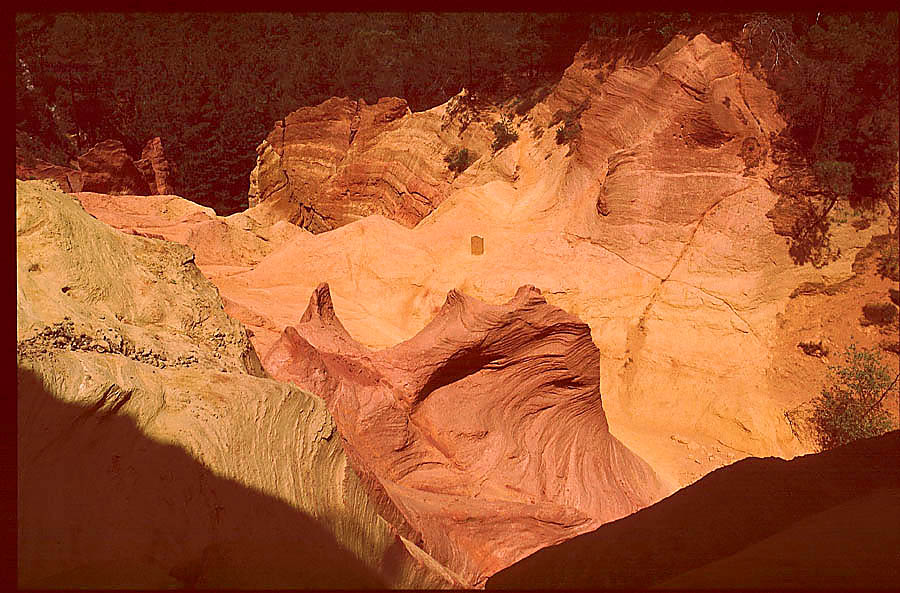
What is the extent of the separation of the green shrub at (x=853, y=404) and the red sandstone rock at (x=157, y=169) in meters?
18.8

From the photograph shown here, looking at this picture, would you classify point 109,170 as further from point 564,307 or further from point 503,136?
point 564,307

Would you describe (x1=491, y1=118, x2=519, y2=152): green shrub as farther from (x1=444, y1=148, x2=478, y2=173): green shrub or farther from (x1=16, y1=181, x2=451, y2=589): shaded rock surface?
(x1=16, y1=181, x2=451, y2=589): shaded rock surface

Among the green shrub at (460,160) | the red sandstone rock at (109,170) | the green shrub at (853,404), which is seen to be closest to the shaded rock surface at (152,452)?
the green shrub at (853,404)

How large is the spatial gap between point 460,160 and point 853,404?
33.3 ft

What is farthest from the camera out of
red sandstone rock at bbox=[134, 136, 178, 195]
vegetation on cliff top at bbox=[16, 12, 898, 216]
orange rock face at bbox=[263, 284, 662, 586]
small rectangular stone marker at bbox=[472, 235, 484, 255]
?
red sandstone rock at bbox=[134, 136, 178, 195]

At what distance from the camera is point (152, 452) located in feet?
6.82

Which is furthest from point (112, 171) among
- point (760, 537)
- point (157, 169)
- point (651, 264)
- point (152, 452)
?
point (760, 537)

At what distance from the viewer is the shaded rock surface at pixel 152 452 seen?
1.72 meters

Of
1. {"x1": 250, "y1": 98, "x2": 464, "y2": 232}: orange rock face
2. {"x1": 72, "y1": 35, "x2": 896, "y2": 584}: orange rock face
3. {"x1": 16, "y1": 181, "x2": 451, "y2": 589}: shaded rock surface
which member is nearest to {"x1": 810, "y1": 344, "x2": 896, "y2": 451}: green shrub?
{"x1": 72, "y1": 35, "x2": 896, "y2": 584}: orange rock face

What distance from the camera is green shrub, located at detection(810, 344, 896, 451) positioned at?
288 inches

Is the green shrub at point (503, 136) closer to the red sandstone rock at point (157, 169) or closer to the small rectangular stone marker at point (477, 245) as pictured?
the small rectangular stone marker at point (477, 245)

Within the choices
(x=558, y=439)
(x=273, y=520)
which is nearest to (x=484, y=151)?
(x=558, y=439)

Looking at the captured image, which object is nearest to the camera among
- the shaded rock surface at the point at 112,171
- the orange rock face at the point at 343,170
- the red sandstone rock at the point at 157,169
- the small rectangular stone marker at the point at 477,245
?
the small rectangular stone marker at the point at 477,245

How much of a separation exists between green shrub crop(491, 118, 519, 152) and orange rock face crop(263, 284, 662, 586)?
10.3 meters
